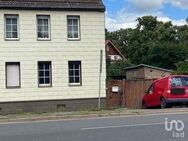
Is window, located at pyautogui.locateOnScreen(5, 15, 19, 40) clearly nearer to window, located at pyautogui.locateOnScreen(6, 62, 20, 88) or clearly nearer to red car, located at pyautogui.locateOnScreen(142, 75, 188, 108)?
window, located at pyautogui.locateOnScreen(6, 62, 20, 88)

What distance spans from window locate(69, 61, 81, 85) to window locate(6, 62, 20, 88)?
138 inches

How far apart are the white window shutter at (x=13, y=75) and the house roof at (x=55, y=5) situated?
3798 millimetres

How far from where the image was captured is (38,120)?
20219 mm

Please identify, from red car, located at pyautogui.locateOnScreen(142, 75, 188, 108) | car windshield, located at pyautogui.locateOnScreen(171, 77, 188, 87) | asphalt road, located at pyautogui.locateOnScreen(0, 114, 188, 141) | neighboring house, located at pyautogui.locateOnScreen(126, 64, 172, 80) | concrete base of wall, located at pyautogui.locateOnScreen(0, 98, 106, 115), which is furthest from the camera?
neighboring house, located at pyautogui.locateOnScreen(126, 64, 172, 80)

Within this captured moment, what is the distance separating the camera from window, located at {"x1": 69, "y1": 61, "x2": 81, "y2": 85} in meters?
34.0

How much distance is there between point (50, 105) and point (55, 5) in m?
6.54

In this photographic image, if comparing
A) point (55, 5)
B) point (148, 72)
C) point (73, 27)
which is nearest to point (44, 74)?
point (73, 27)

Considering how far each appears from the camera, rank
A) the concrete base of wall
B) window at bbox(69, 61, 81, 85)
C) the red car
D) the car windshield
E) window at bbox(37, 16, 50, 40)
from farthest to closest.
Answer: window at bbox(69, 61, 81, 85)
window at bbox(37, 16, 50, 40)
the concrete base of wall
the car windshield
the red car

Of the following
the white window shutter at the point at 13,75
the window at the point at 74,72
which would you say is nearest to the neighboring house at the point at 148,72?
the window at the point at 74,72

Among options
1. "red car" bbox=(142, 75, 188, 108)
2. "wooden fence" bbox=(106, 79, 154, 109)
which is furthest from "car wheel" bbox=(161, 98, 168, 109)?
"wooden fence" bbox=(106, 79, 154, 109)

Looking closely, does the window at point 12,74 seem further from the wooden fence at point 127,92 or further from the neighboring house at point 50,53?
the wooden fence at point 127,92

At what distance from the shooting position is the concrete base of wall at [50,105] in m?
32.7

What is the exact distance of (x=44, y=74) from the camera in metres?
33.5

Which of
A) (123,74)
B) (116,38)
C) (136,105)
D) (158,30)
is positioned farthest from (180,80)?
(116,38)
